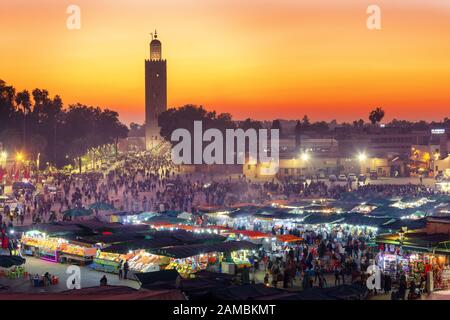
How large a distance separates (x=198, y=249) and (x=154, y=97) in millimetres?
89887

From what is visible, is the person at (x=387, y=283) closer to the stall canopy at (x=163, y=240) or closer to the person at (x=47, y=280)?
the stall canopy at (x=163, y=240)

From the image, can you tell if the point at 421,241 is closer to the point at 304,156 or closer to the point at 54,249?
the point at 54,249

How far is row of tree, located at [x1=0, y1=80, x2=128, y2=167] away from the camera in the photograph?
72438 millimetres

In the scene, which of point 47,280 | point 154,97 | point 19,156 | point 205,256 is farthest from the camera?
point 154,97

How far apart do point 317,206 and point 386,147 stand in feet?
181

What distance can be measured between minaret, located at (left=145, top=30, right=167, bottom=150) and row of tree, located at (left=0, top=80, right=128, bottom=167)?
6630mm

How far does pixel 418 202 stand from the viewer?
36.3 meters

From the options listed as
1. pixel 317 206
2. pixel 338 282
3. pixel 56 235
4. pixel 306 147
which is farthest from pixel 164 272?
pixel 306 147

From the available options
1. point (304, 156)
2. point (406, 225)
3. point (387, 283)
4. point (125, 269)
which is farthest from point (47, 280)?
→ point (304, 156)

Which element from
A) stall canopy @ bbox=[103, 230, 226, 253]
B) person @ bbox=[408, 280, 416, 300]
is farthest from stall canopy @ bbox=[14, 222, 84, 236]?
person @ bbox=[408, 280, 416, 300]

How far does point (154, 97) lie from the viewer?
109312 millimetres

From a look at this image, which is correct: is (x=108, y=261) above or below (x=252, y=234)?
below

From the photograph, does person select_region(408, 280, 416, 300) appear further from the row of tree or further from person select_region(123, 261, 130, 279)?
the row of tree
